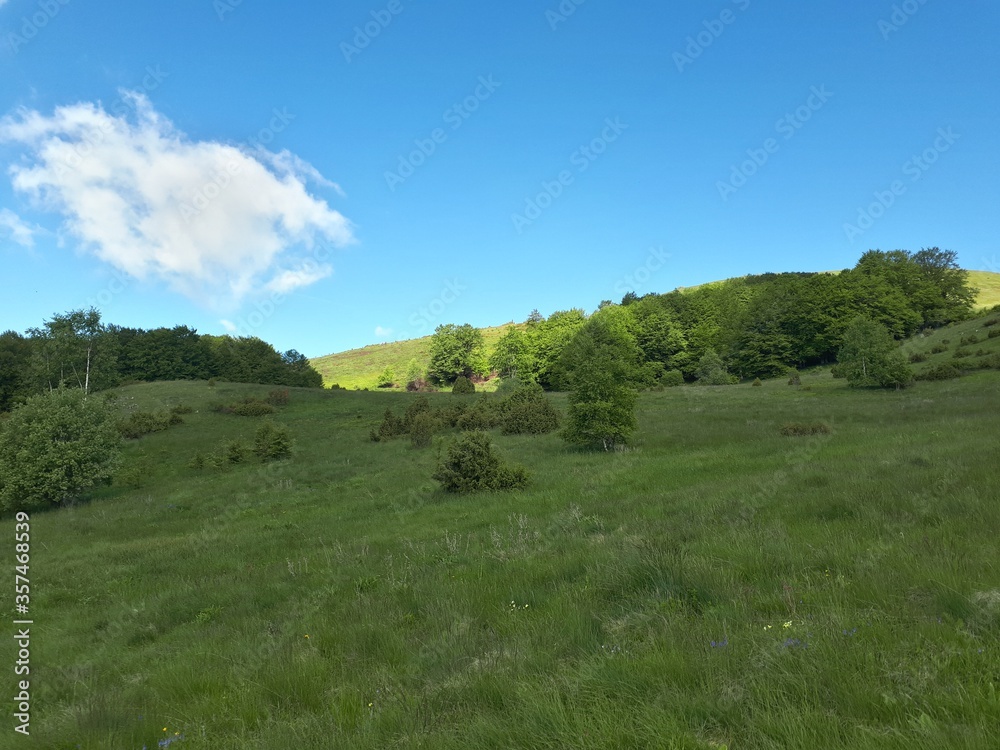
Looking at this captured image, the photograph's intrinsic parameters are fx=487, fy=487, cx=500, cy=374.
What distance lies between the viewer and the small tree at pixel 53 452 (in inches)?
971

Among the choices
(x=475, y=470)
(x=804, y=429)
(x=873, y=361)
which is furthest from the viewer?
(x=873, y=361)

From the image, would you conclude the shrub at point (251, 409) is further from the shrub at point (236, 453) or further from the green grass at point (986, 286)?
the green grass at point (986, 286)

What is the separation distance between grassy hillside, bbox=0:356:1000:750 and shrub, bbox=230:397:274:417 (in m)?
36.2

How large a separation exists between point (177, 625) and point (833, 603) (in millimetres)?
8994

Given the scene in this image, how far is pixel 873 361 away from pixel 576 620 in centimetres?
4332

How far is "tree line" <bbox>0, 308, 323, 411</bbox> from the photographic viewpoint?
4866cm

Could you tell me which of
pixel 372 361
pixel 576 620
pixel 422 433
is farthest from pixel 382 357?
pixel 576 620

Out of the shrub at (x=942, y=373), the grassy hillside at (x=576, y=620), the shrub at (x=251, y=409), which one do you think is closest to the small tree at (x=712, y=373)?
the shrub at (x=942, y=373)

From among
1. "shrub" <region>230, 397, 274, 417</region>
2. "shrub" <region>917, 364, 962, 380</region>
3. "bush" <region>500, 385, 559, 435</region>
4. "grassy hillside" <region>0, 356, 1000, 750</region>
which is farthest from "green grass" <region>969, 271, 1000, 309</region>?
"shrub" <region>230, 397, 274, 417</region>

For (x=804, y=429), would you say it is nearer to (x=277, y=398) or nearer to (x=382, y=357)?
(x=277, y=398)

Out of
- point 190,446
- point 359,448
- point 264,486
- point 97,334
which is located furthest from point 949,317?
point 97,334

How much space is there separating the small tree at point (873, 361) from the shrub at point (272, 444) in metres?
43.4

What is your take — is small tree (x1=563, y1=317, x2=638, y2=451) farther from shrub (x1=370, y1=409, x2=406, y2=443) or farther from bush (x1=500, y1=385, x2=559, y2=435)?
shrub (x1=370, y1=409, x2=406, y2=443)

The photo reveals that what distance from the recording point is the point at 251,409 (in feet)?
163
